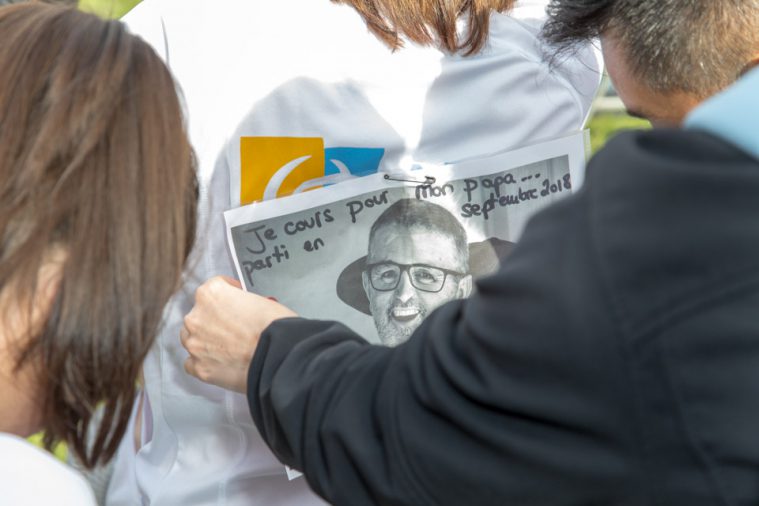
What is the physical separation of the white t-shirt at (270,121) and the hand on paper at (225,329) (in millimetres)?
59

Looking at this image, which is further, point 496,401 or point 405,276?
point 405,276

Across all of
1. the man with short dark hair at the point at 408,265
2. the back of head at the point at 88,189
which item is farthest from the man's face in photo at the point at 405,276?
the back of head at the point at 88,189

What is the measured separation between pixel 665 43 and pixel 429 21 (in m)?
0.29

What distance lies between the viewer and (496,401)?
67 centimetres

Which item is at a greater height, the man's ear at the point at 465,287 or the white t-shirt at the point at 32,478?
the man's ear at the point at 465,287

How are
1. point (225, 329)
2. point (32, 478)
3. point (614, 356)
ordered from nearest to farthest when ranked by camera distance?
point (614, 356)
point (32, 478)
point (225, 329)

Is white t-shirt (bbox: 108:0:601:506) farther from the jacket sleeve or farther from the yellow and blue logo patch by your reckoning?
the jacket sleeve

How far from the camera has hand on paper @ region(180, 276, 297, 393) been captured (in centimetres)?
97

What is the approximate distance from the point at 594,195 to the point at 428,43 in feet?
1.81

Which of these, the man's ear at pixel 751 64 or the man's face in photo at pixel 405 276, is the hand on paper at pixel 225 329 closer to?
the man's face in photo at pixel 405 276

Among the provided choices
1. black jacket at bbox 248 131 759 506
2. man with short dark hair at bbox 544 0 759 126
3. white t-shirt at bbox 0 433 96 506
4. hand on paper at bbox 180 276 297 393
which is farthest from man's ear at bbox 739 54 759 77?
white t-shirt at bbox 0 433 96 506

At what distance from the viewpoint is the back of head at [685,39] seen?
41.9 inches

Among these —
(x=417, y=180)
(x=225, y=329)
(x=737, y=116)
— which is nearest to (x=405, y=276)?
(x=417, y=180)

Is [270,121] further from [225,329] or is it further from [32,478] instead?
[32,478]
